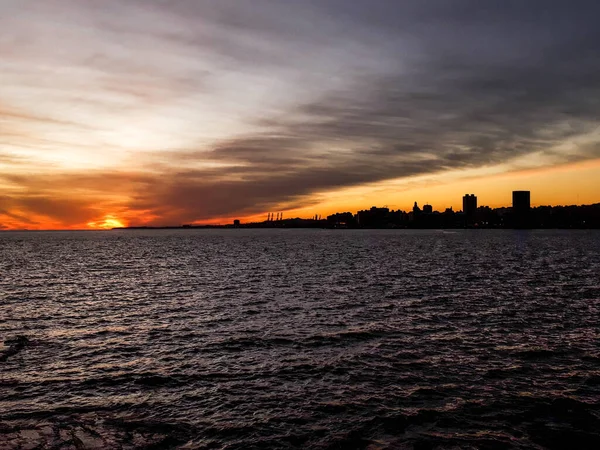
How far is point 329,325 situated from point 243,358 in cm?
1004

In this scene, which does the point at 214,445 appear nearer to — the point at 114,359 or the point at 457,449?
the point at 457,449

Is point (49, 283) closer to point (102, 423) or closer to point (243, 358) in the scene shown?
point (243, 358)

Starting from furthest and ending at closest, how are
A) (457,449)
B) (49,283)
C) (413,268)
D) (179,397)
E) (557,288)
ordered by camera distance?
(413,268) → (49,283) → (557,288) → (179,397) → (457,449)

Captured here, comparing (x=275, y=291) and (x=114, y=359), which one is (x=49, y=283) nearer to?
(x=275, y=291)

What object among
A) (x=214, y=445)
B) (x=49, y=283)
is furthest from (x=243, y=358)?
(x=49, y=283)

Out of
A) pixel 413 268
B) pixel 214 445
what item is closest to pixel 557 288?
pixel 413 268

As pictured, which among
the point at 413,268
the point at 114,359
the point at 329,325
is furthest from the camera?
the point at 413,268

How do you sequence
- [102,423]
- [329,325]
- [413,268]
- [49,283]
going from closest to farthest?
[102,423], [329,325], [49,283], [413,268]

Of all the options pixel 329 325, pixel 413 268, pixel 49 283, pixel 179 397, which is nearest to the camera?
pixel 179 397

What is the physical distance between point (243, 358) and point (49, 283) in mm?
49796

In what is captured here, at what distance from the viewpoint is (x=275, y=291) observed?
181 feet

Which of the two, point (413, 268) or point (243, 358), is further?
point (413, 268)

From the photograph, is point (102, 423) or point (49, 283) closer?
point (102, 423)

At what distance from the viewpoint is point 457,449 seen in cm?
1611
